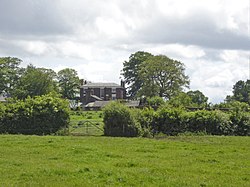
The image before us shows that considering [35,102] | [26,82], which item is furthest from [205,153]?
[26,82]

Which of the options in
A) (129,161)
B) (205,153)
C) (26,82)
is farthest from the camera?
(26,82)

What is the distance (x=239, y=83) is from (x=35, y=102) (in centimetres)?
10916

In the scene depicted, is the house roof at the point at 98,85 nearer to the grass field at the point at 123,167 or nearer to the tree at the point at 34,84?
the tree at the point at 34,84

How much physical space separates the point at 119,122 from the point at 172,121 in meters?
5.45

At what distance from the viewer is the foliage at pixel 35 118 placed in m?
42.6

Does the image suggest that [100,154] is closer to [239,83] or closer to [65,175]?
[65,175]

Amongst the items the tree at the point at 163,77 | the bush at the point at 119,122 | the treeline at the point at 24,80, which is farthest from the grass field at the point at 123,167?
the treeline at the point at 24,80

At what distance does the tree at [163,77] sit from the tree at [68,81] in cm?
4397

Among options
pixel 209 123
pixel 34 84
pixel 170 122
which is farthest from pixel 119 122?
pixel 34 84

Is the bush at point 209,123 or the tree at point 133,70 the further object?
the tree at point 133,70

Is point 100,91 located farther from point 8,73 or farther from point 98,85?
point 8,73

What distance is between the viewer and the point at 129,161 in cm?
1866

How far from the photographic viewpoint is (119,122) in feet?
135

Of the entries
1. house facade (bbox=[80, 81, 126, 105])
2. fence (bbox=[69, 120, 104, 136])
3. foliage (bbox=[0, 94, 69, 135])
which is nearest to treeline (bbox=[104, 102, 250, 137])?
fence (bbox=[69, 120, 104, 136])
